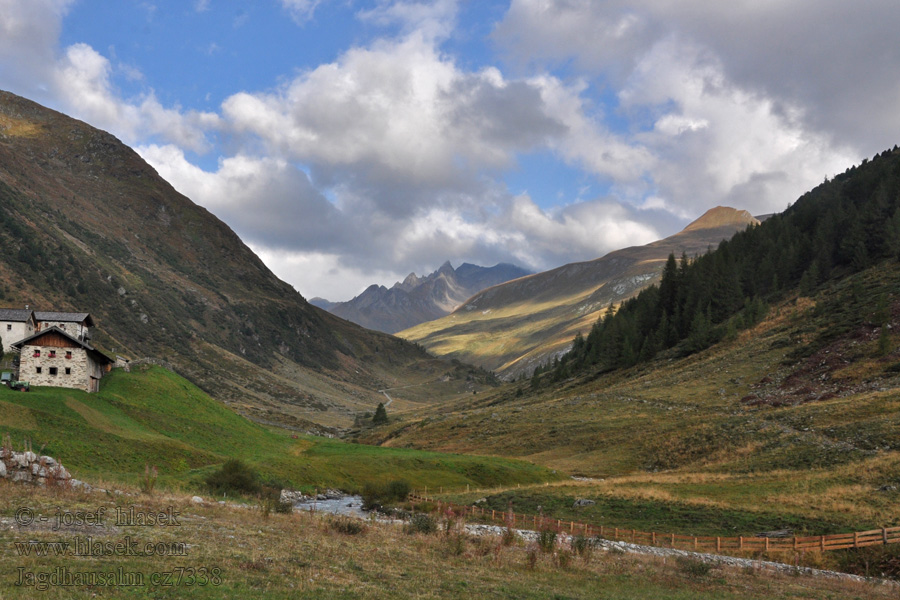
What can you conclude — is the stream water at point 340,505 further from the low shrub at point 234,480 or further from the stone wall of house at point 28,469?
the stone wall of house at point 28,469

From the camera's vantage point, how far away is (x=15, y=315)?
245ft

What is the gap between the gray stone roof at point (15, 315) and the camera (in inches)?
2913

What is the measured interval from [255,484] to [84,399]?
2386 centimetres

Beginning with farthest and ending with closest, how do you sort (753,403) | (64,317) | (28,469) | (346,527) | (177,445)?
(753,403), (64,317), (177,445), (346,527), (28,469)

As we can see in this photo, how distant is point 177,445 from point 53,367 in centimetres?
1740

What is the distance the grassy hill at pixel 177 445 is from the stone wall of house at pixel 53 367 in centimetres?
179

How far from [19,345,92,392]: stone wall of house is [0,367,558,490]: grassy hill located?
5.87 feet

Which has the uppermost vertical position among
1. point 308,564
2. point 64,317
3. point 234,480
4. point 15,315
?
point 15,315

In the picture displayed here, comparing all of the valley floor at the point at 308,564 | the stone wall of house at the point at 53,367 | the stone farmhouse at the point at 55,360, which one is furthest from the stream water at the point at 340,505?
the stone wall of house at the point at 53,367

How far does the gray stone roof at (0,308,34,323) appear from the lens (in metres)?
74.0

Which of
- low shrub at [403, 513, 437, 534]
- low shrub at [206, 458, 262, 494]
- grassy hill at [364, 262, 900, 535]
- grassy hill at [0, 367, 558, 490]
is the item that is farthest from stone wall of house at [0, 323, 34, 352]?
low shrub at [403, 513, 437, 534]

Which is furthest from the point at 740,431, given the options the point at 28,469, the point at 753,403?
the point at 28,469
